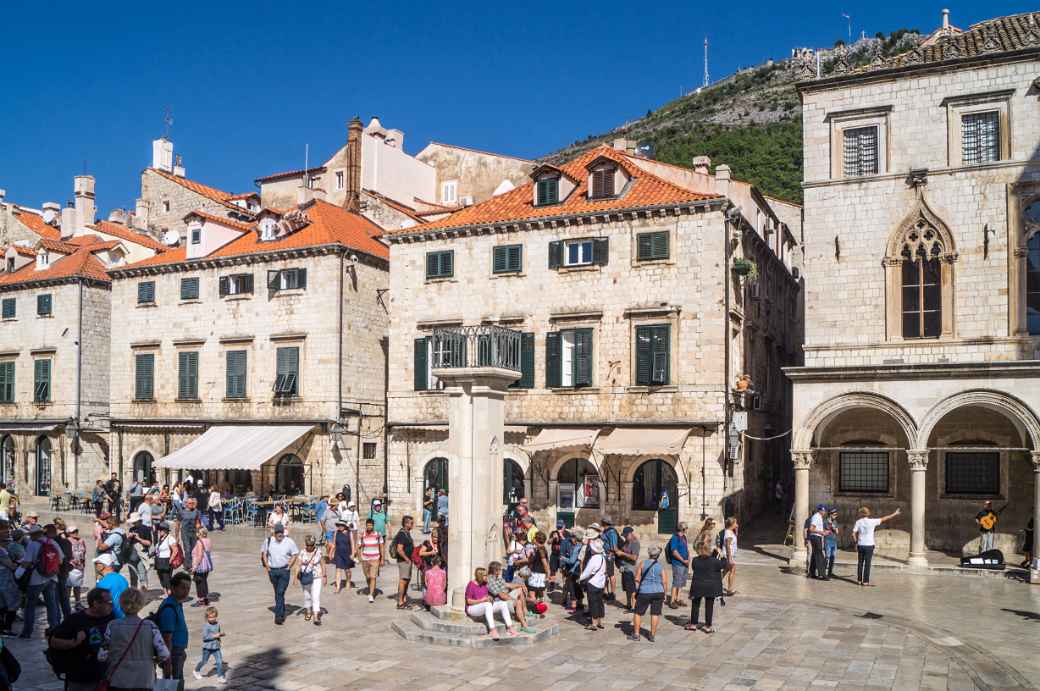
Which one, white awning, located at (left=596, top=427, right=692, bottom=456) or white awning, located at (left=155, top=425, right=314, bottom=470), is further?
white awning, located at (left=155, top=425, right=314, bottom=470)

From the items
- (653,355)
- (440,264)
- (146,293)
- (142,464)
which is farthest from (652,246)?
(142,464)

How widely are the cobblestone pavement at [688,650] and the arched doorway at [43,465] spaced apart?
27.1 metres

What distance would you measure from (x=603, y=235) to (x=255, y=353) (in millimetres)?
14792

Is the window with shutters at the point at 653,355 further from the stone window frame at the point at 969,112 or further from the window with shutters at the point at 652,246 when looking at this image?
the stone window frame at the point at 969,112

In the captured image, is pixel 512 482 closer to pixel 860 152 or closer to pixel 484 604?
pixel 860 152

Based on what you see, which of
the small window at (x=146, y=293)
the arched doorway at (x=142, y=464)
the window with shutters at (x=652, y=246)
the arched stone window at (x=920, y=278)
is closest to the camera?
the arched stone window at (x=920, y=278)

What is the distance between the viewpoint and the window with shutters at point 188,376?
38.3m

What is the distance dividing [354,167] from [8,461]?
20995mm

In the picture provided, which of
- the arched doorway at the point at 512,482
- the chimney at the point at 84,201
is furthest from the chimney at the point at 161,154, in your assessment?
the arched doorway at the point at 512,482

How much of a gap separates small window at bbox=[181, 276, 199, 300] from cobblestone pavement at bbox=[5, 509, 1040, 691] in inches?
817

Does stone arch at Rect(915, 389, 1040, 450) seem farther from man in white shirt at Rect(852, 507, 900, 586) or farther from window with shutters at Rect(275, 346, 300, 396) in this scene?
window with shutters at Rect(275, 346, 300, 396)

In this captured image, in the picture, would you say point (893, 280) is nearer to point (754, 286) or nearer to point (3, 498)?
point (754, 286)

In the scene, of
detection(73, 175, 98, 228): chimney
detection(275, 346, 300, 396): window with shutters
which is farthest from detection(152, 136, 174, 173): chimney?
detection(275, 346, 300, 396): window with shutters

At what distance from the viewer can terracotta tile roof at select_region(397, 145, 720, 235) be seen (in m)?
30.2
